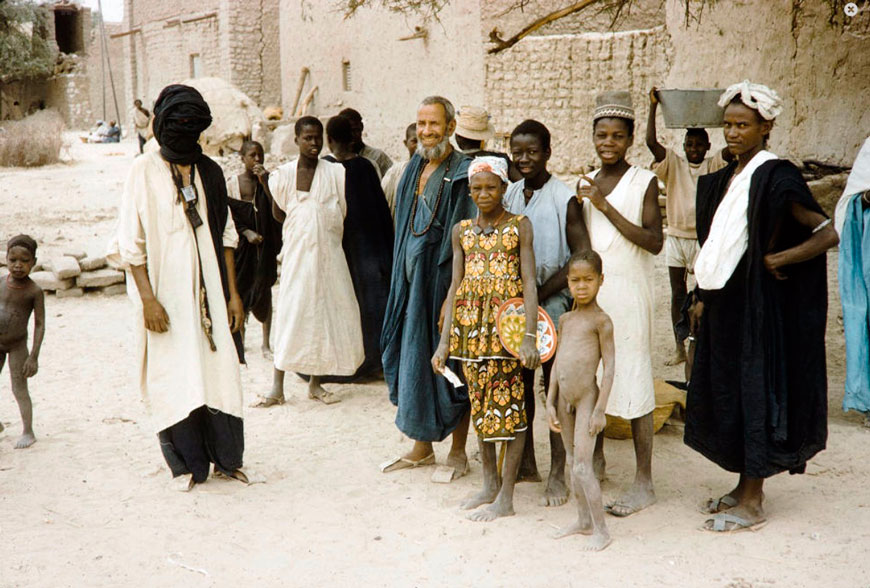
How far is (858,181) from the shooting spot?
5039 millimetres

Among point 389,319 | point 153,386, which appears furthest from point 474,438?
point 153,386

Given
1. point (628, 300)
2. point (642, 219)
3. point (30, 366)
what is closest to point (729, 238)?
point (642, 219)

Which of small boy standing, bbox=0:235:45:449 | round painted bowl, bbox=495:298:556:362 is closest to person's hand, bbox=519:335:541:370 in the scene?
round painted bowl, bbox=495:298:556:362

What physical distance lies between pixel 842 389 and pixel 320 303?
3.52m

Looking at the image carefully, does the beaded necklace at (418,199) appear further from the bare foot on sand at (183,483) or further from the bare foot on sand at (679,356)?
the bare foot on sand at (679,356)

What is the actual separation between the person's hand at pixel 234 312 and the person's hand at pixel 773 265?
2.58 m

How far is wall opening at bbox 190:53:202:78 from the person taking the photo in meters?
23.1

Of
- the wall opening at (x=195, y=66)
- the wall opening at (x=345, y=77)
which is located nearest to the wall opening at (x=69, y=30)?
the wall opening at (x=195, y=66)

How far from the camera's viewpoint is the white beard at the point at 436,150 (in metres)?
4.45

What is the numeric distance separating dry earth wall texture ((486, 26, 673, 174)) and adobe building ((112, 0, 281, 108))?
10.5 metres

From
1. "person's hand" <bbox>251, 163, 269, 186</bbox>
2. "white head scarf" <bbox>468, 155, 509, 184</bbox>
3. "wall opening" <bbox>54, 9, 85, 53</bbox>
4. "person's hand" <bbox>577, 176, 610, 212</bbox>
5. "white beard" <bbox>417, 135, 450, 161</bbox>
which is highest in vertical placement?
"wall opening" <bbox>54, 9, 85, 53</bbox>

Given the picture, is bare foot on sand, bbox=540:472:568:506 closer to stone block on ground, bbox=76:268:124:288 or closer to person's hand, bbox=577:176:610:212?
person's hand, bbox=577:176:610:212

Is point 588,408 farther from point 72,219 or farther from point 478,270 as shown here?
point 72,219

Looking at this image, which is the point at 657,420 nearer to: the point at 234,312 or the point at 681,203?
the point at 681,203
